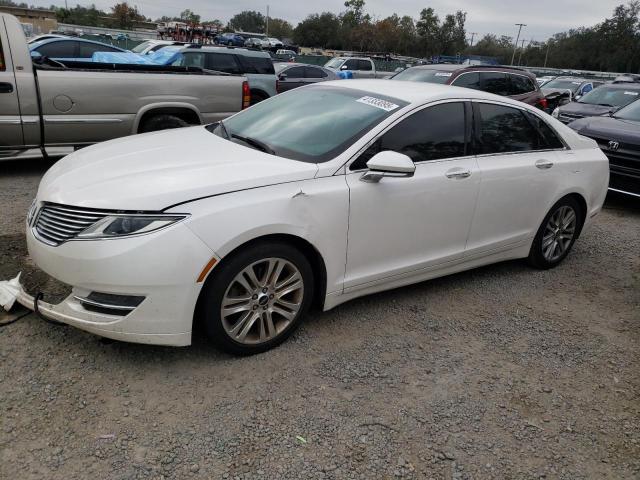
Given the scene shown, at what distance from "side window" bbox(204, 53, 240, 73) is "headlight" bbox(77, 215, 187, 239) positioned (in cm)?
1058

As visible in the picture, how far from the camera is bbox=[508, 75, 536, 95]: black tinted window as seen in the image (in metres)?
11.1

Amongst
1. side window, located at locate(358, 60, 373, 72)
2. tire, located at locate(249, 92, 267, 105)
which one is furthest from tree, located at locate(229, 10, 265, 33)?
tire, located at locate(249, 92, 267, 105)

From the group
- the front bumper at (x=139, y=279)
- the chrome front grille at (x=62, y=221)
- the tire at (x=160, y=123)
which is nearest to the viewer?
the front bumper at (x=139, y=279)

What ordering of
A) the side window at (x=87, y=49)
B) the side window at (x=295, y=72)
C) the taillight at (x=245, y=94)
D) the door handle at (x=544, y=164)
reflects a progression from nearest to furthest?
the door handle at (x=544, y=164) < the taillight at (x=245, y=94) < the side window at (x=87, y=49) < the side window at (x=295, y=72)

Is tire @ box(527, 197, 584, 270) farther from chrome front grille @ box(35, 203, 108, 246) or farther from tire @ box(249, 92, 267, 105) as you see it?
tire @ box(249, 92, 267, 105)

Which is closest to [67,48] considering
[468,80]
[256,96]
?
[256,96]

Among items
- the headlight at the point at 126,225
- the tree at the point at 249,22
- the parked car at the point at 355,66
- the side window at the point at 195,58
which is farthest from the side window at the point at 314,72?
the tree at the point at 249,22

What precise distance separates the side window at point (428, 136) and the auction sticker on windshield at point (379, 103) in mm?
141

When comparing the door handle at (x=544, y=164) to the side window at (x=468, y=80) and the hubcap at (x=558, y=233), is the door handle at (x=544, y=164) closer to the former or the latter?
the hubcap at (x=558, y=233)

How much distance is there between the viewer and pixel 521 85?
36.8ft

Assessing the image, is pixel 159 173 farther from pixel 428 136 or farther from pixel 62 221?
pixel 428 136

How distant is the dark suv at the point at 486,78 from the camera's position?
1024 centimetres

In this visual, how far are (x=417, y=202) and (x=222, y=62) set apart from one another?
10.3 m

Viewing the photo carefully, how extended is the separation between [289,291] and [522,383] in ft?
5.03
